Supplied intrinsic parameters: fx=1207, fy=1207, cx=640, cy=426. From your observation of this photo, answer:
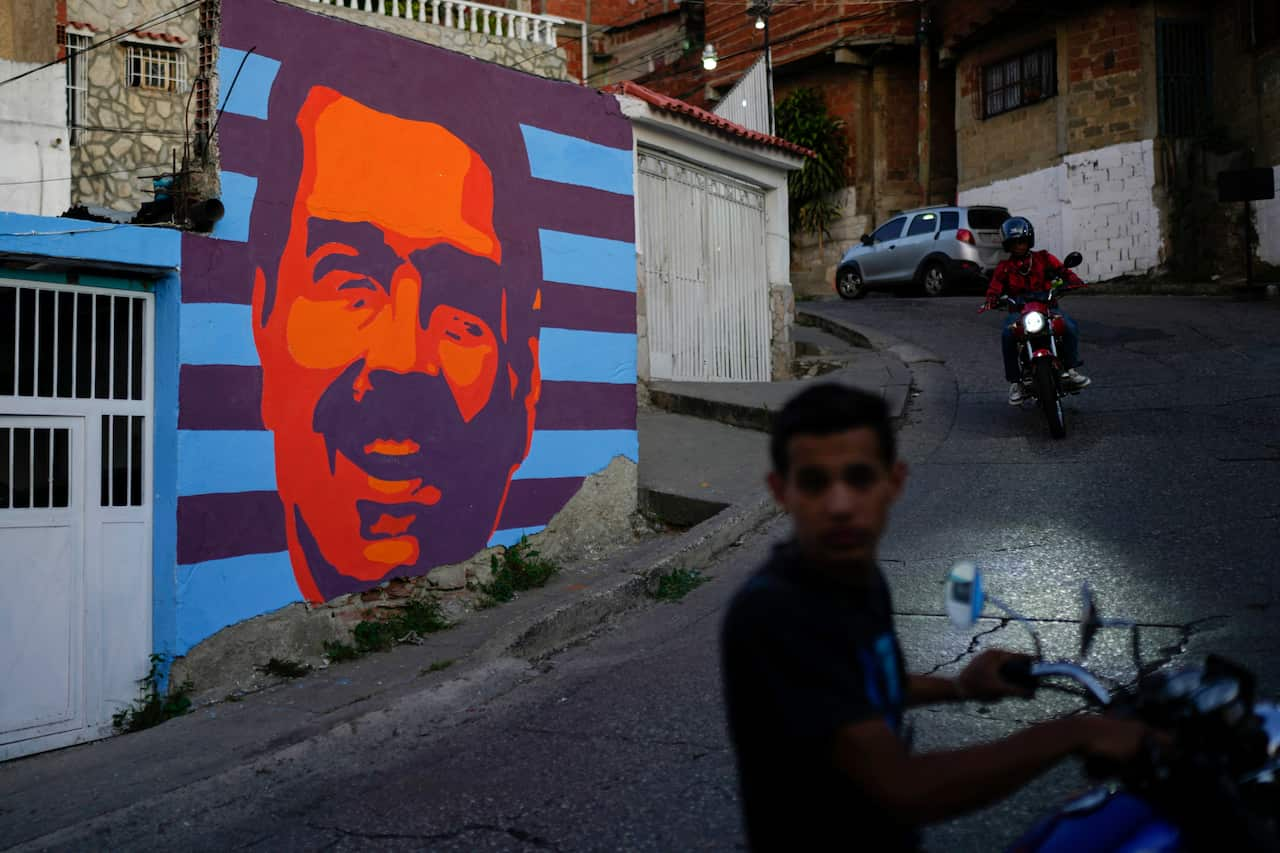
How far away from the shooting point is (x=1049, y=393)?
9.41 metres

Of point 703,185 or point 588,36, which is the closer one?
point 703,185

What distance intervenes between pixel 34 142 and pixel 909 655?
11570mm

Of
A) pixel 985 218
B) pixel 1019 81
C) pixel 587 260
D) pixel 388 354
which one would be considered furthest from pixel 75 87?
pixel 1019 81

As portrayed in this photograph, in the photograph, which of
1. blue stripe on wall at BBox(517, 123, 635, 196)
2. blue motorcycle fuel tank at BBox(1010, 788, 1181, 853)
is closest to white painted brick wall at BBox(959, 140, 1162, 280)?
blue stripe on wall at BBox(517, 123, 635, 196)

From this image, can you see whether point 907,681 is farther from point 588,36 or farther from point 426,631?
point 588,36

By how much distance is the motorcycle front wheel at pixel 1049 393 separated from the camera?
30.9 feet

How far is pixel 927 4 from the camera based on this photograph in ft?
84.7

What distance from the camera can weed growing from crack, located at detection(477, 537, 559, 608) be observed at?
7730 mm

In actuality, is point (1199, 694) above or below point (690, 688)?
above

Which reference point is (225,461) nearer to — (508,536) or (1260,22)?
(508,536)

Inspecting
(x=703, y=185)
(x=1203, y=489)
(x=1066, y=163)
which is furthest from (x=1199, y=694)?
(x=1066, y=163)

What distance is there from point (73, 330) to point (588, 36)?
25.2 m

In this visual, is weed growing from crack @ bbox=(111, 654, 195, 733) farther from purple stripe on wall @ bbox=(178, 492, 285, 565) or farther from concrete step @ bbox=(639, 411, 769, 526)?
concrete step @ bbox=(639, 411, 769, 526)

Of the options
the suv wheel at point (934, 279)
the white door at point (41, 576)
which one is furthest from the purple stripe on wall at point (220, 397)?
the suv wheel at point (934, 279)
